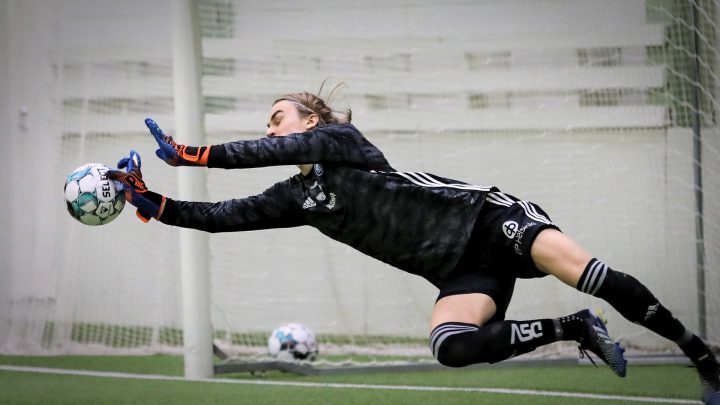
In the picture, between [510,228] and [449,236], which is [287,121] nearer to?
[449,236]

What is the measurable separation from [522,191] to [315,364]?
2194 mm

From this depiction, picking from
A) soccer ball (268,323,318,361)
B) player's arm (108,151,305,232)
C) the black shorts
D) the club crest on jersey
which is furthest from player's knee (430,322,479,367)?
soccer ball (268,323,318,361)

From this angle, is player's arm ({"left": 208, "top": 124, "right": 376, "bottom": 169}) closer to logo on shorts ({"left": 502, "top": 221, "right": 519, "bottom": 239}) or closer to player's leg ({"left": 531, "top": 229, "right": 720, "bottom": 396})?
logo on shorts ({"left": 502, "top": 221, "right": 519, "bottom": 239})

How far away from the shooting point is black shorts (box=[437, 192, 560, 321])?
4539mm

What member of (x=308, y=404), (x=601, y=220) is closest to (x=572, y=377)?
(x=601, y=220)

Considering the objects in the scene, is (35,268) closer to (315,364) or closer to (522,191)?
(315,364)

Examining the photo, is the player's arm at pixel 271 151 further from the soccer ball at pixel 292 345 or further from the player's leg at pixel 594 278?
the soccer ball at pixel 292 345

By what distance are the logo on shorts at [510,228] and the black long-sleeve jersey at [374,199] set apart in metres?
0.15

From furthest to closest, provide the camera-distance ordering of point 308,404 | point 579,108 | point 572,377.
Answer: point 579,108, point 572,377, point 308,404

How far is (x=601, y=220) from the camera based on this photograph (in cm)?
814

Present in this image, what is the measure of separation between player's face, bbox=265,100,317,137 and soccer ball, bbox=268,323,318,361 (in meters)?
3.27

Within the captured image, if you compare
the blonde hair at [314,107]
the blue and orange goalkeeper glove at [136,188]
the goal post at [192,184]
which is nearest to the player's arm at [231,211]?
the blue and orange goalkeeper glove at [136,188]

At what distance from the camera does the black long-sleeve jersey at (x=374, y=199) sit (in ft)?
14.9

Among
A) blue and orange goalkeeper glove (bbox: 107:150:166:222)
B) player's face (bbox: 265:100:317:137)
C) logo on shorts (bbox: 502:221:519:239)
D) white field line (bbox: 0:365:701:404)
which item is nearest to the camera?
logo on shorts (bbox: 502:221:519:239)
